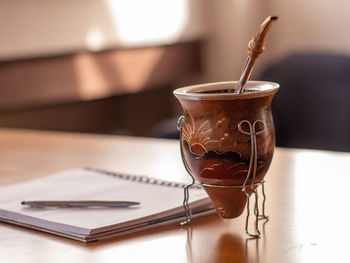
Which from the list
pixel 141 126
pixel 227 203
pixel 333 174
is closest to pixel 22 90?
pixel 141 126

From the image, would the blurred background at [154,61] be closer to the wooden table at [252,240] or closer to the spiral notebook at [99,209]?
the wooden table at [252,240]

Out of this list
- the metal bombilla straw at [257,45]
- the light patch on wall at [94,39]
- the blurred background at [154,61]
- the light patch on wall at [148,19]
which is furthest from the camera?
the light patch on wall at [148,19]

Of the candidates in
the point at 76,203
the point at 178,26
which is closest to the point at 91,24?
the point at 178,26

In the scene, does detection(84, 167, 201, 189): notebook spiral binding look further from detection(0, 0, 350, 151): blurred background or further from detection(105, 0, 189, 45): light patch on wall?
detection(105, 0, 189, 45): light patch on wall

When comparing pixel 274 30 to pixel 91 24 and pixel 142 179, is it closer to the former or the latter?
pixel 91 24

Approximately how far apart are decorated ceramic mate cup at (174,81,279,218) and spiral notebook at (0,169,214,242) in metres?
0.11

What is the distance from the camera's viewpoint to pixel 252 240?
860mm

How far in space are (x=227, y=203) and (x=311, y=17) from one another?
3.96 meters

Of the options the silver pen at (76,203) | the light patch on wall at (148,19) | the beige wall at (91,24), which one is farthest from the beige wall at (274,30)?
the silver pen at (76,203)

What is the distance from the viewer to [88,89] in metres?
3.98

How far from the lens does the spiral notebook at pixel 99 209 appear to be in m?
0.91

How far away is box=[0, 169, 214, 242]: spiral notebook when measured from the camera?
912mm

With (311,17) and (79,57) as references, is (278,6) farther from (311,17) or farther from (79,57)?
(79,57)

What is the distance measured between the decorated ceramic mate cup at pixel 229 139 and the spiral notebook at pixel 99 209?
11cm
